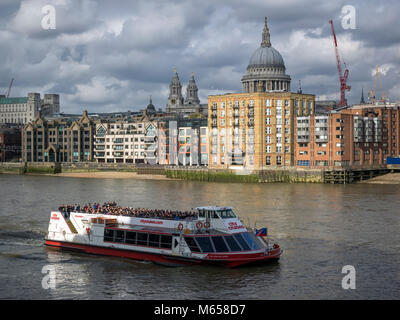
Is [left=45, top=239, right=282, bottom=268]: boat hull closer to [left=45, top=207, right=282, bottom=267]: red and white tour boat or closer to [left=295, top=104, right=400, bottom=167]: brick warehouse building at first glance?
[left=45, top=207, right=282, bottom=267]: red and white tour boat

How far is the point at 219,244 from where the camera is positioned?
43844mm

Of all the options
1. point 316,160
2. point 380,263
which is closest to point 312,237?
Answer: point 380,263

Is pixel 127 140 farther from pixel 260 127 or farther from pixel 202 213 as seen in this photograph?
pixel 202 213

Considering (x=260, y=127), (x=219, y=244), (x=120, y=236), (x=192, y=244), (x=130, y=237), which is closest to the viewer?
(x=219, y=244)

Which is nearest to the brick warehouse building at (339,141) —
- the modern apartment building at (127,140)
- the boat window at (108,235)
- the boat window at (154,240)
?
the modern apartment building at (127,140)

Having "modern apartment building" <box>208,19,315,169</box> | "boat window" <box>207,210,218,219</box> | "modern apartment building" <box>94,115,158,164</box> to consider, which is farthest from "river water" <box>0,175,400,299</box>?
"modern apartment building" <box>94,115,158,164</box>

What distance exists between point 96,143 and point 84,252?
481 ft

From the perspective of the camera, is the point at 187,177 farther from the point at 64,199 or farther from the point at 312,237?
the point at 312,237

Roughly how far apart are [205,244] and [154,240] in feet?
14.4

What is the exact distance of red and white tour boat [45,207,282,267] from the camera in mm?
43719

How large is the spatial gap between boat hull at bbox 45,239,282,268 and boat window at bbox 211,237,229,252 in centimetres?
61

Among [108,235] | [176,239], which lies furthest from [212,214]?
[108,235]

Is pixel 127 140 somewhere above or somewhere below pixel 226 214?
above

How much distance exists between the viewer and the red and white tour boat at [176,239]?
43.7 meters
